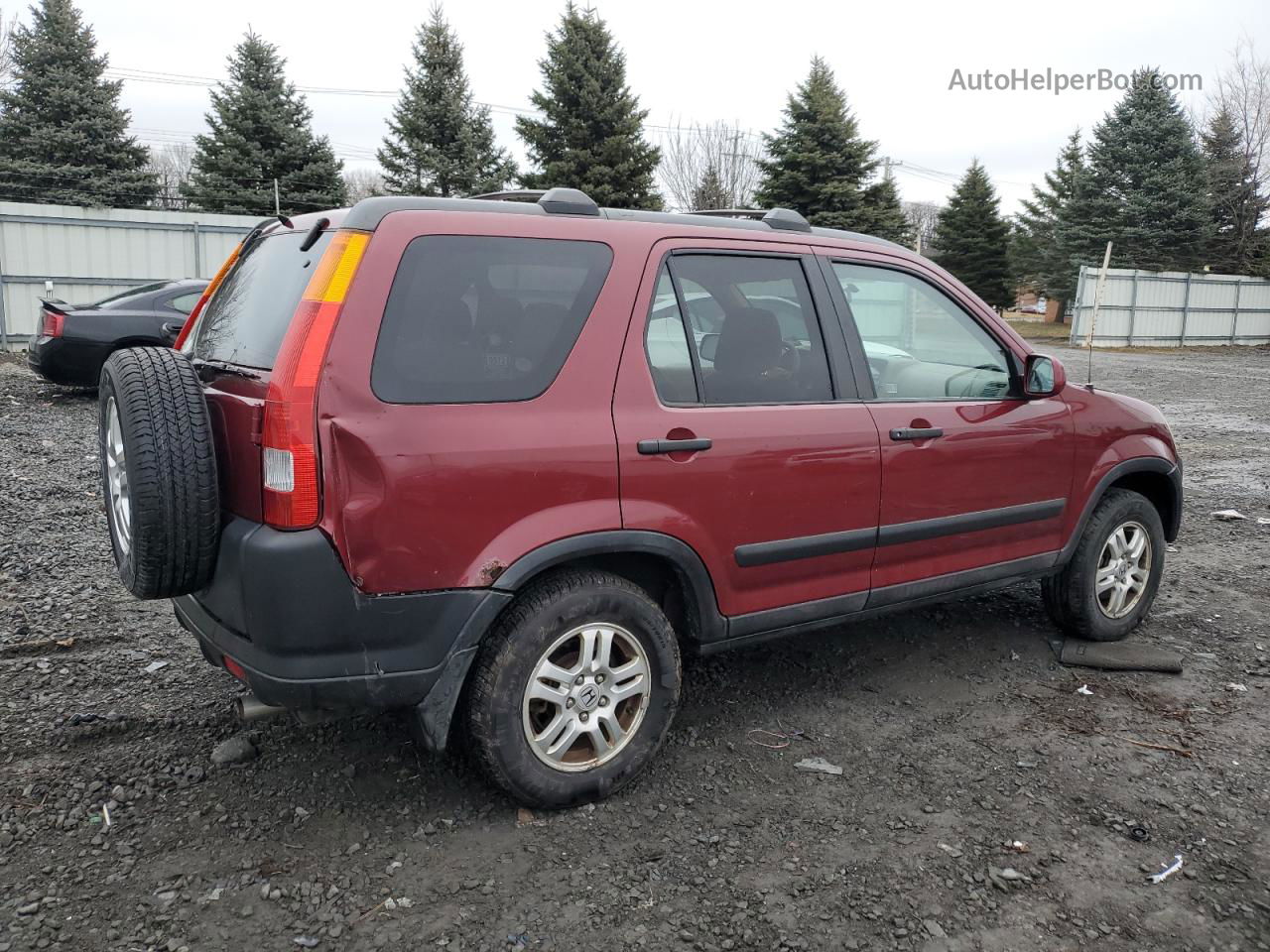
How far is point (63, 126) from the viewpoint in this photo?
27.6 m

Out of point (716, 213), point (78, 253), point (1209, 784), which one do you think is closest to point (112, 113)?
point (78, 253)

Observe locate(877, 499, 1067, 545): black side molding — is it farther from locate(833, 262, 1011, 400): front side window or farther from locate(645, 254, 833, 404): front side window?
locate(645, 254, 833, 404): front side window

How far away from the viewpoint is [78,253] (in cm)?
1828

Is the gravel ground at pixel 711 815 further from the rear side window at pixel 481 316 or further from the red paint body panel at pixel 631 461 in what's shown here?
the rear side window at pixel 481 316

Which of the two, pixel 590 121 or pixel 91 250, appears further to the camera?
pixel 590 121

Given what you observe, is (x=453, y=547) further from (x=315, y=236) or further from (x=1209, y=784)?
(x=1209, y=784)

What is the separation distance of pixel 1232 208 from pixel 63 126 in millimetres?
36584

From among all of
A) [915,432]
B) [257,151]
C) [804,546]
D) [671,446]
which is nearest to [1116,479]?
[915,432]

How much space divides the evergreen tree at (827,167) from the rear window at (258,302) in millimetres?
25623

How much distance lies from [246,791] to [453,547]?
3.91 feet

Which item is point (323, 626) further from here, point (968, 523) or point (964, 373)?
point (964, 373)

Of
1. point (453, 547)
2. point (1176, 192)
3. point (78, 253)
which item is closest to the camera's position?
point (453, 547)

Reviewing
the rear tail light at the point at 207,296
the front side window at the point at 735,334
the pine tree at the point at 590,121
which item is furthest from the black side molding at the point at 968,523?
the pine tree at the point at 590,121

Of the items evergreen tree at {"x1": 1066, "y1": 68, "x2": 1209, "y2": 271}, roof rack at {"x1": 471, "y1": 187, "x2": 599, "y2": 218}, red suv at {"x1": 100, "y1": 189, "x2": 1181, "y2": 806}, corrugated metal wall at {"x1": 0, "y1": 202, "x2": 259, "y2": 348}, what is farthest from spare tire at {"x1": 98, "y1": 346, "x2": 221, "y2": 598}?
evergreen tree at {"x1": 1066, "y1": 68, "x2": 1209, "y2": 271}
